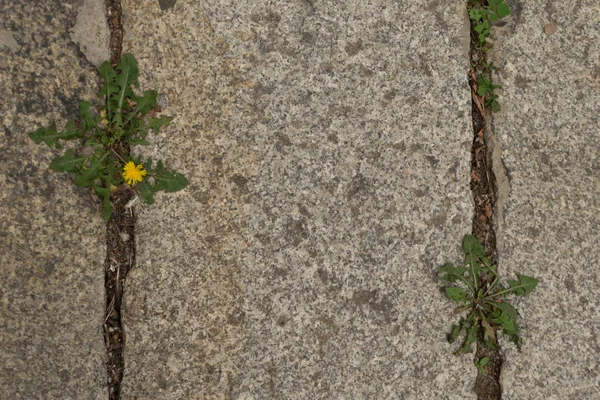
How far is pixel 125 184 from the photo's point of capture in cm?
244

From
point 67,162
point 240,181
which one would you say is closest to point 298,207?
point 240,181

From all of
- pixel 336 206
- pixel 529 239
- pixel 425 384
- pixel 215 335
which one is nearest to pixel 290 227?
pixel 336 206

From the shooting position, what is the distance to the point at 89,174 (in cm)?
237

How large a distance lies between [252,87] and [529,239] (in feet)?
4.50

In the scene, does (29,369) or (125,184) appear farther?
(125,184)

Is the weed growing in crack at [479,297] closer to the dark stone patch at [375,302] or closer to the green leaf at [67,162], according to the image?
the dark stone patch at [375,302]

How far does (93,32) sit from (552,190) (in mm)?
2081

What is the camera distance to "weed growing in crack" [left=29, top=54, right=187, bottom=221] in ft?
7.82

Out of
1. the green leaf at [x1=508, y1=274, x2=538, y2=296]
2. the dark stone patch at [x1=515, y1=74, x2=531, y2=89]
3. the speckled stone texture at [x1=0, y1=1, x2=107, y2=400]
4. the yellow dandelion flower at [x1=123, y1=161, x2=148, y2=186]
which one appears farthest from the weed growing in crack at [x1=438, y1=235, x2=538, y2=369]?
the speckled stone texture at [x1=0, y1=1, x2=107, y2=400]

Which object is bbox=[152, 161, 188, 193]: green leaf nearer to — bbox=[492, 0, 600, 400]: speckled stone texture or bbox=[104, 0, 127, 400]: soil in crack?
A: bbox=[104, 0, 127, 400]: soil in crack

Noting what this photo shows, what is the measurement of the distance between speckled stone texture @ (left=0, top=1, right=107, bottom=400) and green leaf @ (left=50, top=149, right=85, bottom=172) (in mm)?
34

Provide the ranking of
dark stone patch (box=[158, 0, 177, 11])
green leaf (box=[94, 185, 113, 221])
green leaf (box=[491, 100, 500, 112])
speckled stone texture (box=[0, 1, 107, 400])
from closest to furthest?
speckled stone texture (box=[0, 1, 107, 400]) → green leaf (box=[94, 185, 113, 221]) → dark stone patch (box=[158, 0, 177, 11]) → green leaf (box=[491, 100, 500, 112])

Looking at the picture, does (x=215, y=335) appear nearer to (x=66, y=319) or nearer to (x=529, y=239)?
(x=66, y=319)

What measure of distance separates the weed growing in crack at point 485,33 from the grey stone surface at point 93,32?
160cm
